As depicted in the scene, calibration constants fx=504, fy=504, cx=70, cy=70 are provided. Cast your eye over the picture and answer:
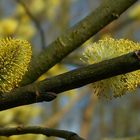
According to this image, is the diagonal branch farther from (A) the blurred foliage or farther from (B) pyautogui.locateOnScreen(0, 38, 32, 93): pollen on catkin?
(A) the blurred foliage

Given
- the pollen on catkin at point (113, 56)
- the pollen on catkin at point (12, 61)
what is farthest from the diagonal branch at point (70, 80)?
the pollen on catkin at point (113, 56)

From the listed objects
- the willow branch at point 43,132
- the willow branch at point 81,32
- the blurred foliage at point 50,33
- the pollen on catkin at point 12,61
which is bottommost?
the willow branch at point 43,132

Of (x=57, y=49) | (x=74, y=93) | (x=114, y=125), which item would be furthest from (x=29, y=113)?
(x=114, y=125)

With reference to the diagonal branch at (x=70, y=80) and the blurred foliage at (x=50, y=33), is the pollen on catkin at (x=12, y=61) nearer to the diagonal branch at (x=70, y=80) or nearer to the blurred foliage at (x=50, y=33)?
the diagonal branch at (x=70, y=80)

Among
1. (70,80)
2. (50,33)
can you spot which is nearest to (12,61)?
(70,80)

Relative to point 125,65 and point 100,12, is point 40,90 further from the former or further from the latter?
point 100,12

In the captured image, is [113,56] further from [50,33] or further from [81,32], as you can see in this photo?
[50,33]
